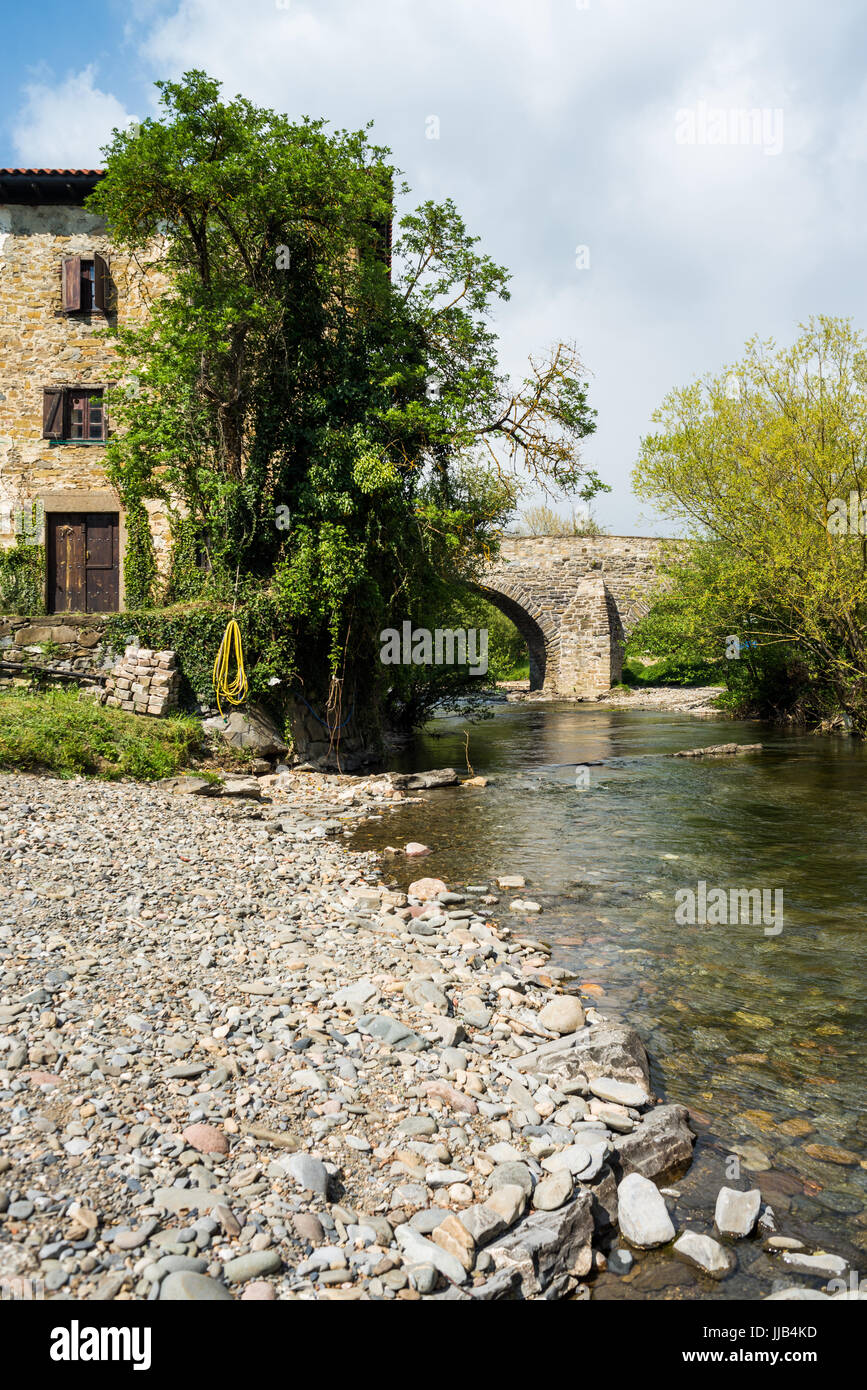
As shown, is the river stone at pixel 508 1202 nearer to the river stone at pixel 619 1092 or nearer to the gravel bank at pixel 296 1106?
the gravel bank at pixel 296 1106

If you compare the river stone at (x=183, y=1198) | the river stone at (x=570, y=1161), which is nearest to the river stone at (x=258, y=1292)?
the river stone at (x=183, y=1198)

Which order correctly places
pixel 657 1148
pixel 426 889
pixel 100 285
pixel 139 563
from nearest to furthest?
pixel 657 1148 < pixel 426 889 < pixel 139 563 < pixel 100 285

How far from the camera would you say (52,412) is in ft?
60.1

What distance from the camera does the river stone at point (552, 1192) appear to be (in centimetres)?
315

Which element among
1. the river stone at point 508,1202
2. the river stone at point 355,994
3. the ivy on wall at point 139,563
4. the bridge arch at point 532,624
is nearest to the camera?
the river stone at point 508,1202

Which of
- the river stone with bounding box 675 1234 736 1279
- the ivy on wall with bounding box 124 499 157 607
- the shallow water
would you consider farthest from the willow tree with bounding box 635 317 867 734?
the river stone with bounding box 675 1234 736 1279

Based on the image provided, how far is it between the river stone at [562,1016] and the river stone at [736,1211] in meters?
1.43

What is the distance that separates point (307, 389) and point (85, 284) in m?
8.04

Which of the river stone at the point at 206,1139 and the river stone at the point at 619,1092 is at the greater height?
the river stone at the point at 206,1139

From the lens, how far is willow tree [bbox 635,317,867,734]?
18172mm

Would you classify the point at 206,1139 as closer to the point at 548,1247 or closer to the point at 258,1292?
the point at 258,1292

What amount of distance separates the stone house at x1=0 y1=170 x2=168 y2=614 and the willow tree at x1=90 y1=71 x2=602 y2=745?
4.26m

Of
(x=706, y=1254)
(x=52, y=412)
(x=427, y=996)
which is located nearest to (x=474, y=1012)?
(x=427, y=996)
